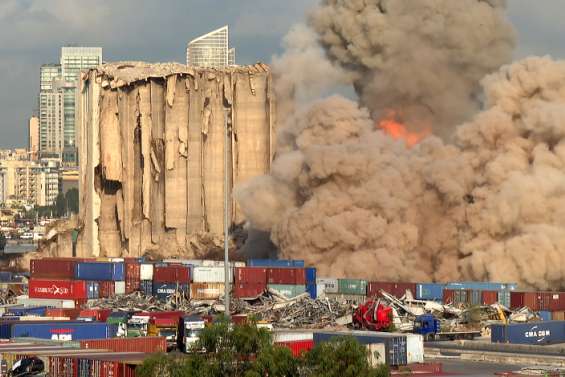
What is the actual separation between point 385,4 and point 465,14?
5.48 m

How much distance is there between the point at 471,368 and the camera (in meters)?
52.0

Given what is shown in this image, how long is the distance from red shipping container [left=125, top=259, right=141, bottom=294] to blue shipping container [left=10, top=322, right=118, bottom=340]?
27.7m

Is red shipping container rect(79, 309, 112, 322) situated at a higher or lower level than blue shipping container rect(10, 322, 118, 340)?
higher

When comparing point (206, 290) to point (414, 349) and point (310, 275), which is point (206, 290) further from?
point (414, 349)

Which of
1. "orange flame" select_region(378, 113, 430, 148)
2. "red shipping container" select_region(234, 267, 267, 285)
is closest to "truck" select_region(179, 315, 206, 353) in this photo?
"red shipping container" select_region(234, 267, 267, 285)

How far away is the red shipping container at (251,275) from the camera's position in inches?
3332

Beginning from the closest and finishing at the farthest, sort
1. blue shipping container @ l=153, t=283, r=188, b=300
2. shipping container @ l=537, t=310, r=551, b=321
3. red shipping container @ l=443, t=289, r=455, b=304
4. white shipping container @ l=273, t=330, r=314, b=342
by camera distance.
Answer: white shipping container @ l=273, t=330, r=314, b=342, shipping container @ l=537, t=310, r=551, b=321, red shipping container @ l=443, t=289, r=455, b=304, blue shipping container @ l=153, t=283, r=188, b=300

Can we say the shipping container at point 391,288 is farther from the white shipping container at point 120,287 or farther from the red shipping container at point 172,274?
the white shipping container at point 120,287

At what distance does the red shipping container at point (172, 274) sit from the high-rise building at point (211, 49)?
9317 cm

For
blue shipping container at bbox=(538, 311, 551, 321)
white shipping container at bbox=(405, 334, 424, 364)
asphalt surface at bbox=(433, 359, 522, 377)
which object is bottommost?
asphalt surface at bbox=(433, 359, 522, 377)

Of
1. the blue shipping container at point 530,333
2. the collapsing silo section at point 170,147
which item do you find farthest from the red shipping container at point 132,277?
the collapsing silo section at point 170,147

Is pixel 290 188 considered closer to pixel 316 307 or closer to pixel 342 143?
pixel 342 143

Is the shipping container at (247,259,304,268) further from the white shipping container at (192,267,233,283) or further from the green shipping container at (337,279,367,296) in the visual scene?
the green shipping container at (337,279,367,296)

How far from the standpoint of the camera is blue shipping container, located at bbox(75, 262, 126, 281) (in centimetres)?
8831
